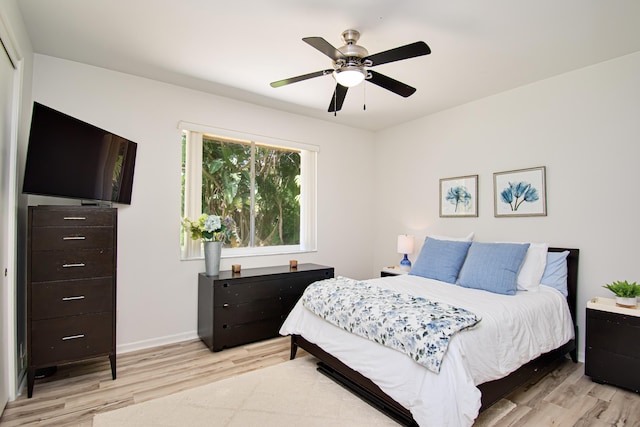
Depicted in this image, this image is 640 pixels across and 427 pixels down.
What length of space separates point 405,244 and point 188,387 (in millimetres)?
2936

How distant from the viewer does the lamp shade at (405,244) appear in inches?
172

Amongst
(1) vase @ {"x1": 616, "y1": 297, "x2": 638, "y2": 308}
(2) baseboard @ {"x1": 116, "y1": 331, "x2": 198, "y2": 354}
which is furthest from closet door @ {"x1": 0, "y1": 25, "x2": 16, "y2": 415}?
(1) vase @ {"x1": 616, "y1": 297, "x2": 638, "y2": 308}

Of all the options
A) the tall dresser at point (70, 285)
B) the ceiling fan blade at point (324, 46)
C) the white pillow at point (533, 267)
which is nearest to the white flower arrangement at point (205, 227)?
the tall dresser at point (70, 285)

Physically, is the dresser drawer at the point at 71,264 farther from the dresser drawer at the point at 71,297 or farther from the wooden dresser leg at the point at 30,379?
the wooden dresser leg at the point at 30,379

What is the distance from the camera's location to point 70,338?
8.11 feet

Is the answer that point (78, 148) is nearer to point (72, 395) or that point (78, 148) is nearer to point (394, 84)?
point (72, 395)

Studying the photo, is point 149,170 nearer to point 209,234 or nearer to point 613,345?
point 209,234

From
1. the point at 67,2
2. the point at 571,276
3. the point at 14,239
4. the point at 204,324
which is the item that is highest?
the point at 67,2

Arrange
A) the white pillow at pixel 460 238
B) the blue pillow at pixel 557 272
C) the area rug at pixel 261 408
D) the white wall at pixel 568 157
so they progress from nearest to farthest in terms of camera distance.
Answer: the area rug at pixel 261 408 < the white wall at pixel 568 157 < the blue pillow at pixel 557 272 < the white pillow at pixel 460 238

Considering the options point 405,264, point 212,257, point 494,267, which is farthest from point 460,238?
point 212,257

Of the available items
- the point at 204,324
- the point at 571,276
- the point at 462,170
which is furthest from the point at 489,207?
the point at 204,324

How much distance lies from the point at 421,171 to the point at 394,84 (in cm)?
219

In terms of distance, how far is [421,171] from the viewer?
4.55m

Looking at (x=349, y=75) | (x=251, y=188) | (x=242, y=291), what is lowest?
(x=242, y=291)
